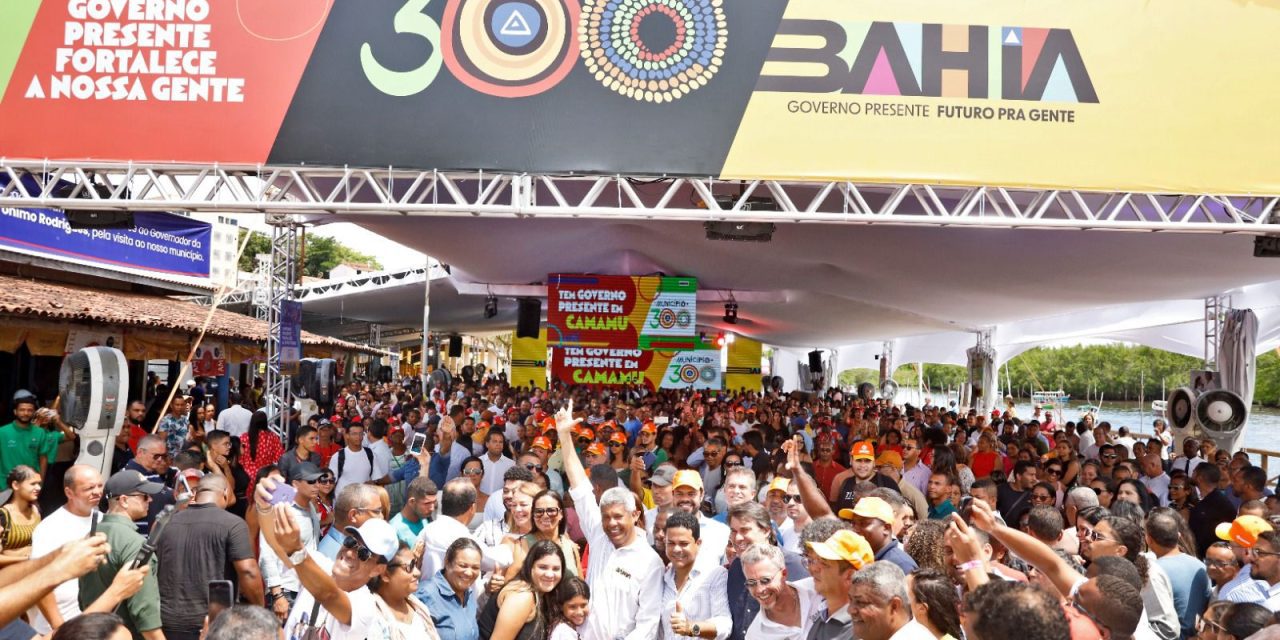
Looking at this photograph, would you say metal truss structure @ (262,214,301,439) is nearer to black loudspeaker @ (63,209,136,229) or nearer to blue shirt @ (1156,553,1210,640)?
black loudspeaker @ (63,209,136,229)

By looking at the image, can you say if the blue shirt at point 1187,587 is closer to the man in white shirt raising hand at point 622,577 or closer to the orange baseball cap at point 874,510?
the orange baseball cap at point 874,510

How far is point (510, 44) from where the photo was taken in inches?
396

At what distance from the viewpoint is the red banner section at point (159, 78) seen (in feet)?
32.3

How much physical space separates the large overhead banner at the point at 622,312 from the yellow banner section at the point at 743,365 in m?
19.6

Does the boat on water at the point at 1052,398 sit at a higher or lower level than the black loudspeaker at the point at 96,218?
lower

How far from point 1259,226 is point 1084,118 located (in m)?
1.99

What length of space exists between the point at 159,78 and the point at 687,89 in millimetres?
5266

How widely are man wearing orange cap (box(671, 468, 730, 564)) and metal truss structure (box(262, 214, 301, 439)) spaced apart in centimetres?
827

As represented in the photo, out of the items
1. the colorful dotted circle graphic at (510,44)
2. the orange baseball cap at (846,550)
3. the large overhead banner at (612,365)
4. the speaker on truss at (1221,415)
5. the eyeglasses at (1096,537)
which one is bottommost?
the eyeglasses at (1096,537)

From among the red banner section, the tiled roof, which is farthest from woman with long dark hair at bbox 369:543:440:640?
the tiled roof

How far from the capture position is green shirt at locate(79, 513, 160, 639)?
16.5 ft

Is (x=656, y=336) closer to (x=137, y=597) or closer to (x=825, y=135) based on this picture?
(x=825, y=135)

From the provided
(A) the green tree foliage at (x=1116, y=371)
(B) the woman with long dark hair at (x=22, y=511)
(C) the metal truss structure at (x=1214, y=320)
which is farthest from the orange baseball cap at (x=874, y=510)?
(A) the green tree foliage at (x=1116, y=371)

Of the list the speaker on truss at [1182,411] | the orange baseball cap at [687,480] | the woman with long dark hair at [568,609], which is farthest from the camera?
the speaker on truss at [1182,411]
